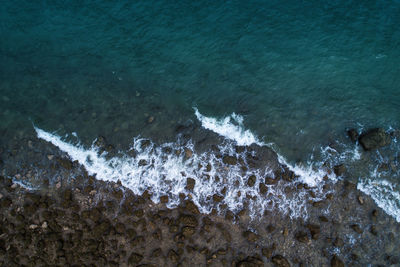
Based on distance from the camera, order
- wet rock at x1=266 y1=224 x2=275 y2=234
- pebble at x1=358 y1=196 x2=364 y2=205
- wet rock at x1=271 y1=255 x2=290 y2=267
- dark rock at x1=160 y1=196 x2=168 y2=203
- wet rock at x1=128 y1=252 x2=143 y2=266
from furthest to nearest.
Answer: pebble at x1=358 y1=196 x2=364 y2=205 → dark rock at x1=160 y1=196 x2=168 y2=203 → wet rock at x1=266 y1=224 x2=275 y2=234 → wet rock at x1=271 y1=255 x2=290 y2=267 → wet rock at x1=128 y1=252 x2=143 y2=266

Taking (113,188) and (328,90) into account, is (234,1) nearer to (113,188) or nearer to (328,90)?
(328,90)

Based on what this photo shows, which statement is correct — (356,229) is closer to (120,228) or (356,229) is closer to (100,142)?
(120,228)

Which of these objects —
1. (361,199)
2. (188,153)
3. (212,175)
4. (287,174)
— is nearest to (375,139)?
(361,199)

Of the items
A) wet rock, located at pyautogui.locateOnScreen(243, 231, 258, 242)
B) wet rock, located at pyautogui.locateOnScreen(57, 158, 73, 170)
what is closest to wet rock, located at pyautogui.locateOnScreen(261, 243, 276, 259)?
wet rock, located at pyautogui.locateOnScreen(243, 231, 258, 242)

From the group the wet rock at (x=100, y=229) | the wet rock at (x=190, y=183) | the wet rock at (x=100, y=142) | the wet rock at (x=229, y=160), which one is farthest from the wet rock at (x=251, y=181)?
the wet rock at (x=100, y=142)

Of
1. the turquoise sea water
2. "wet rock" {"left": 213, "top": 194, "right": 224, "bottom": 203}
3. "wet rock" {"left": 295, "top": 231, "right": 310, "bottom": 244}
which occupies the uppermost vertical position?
the turquoise sea water

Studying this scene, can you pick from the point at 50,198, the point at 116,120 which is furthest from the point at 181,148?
the point at 50,198

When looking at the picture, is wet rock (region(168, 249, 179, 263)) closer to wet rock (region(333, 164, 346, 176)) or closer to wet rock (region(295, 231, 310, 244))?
wet rock (region(295, 231, 310, 244))
